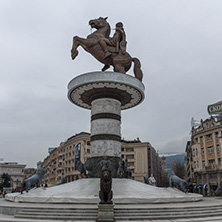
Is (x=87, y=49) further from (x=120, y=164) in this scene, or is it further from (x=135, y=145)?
(x=135, y=145)

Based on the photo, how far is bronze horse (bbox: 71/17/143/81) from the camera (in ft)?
→ 60.8

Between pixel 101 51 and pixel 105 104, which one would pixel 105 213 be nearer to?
pixel 105 104

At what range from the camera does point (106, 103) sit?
17.3 m

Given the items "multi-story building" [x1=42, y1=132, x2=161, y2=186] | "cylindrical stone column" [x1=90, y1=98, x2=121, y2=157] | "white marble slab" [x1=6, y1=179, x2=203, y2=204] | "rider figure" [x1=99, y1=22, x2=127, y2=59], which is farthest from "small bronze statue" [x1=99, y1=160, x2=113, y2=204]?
"multi-story building" [x1=42, y1=132, x2=161, y2=186]

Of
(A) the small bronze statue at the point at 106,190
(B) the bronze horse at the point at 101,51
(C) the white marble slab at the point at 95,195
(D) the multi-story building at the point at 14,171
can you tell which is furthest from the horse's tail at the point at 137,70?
(D) the multi-story building at the point at 14,171

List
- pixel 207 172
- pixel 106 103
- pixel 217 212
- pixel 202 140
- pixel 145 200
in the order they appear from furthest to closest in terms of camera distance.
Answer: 1. pixel 202 140
2. pixel 207 172
3. pixel 106 103
4. pixel 145 200
5. pixel 217 212

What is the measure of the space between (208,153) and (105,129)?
32.7m

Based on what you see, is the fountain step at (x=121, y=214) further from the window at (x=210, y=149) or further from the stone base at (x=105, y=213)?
the window at (x=210, y=149)

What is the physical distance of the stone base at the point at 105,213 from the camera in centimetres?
884

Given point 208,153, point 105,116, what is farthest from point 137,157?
point 105,116

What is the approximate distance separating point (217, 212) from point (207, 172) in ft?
113

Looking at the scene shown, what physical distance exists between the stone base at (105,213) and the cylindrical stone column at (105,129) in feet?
23.7

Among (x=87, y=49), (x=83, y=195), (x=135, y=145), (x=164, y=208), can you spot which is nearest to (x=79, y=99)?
(x=87, y=49)

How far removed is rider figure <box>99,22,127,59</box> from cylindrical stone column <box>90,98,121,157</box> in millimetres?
3986
